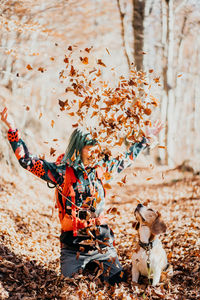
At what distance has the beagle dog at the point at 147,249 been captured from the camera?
2.98 meters

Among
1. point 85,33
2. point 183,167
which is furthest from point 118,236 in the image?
point 85,33

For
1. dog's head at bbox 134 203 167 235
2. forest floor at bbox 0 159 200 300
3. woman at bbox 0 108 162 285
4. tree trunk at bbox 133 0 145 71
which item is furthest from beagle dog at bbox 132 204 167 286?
tree trunk at bbox 133 0 145 71

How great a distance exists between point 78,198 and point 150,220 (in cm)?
86

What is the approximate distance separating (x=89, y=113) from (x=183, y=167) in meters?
6.87

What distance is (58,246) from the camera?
14.8 feet

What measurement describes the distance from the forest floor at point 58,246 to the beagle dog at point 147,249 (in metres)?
0.16

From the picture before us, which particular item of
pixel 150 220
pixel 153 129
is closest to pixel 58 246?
pixel 150 220

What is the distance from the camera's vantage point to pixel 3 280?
298cm

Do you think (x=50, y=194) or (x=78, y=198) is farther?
(x=50, y=194)

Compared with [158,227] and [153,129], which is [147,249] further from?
[153,129]

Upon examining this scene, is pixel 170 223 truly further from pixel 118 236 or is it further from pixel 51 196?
pixel 51 196

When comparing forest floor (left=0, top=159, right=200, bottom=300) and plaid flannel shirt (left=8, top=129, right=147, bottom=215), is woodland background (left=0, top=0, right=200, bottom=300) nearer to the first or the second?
forest floor (left=0, top=159, right=200, bottom=300)

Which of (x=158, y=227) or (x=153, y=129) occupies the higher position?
(x=153, y=129)

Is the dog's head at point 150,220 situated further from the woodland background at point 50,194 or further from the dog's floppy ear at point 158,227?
the woodland background at point 50,194
